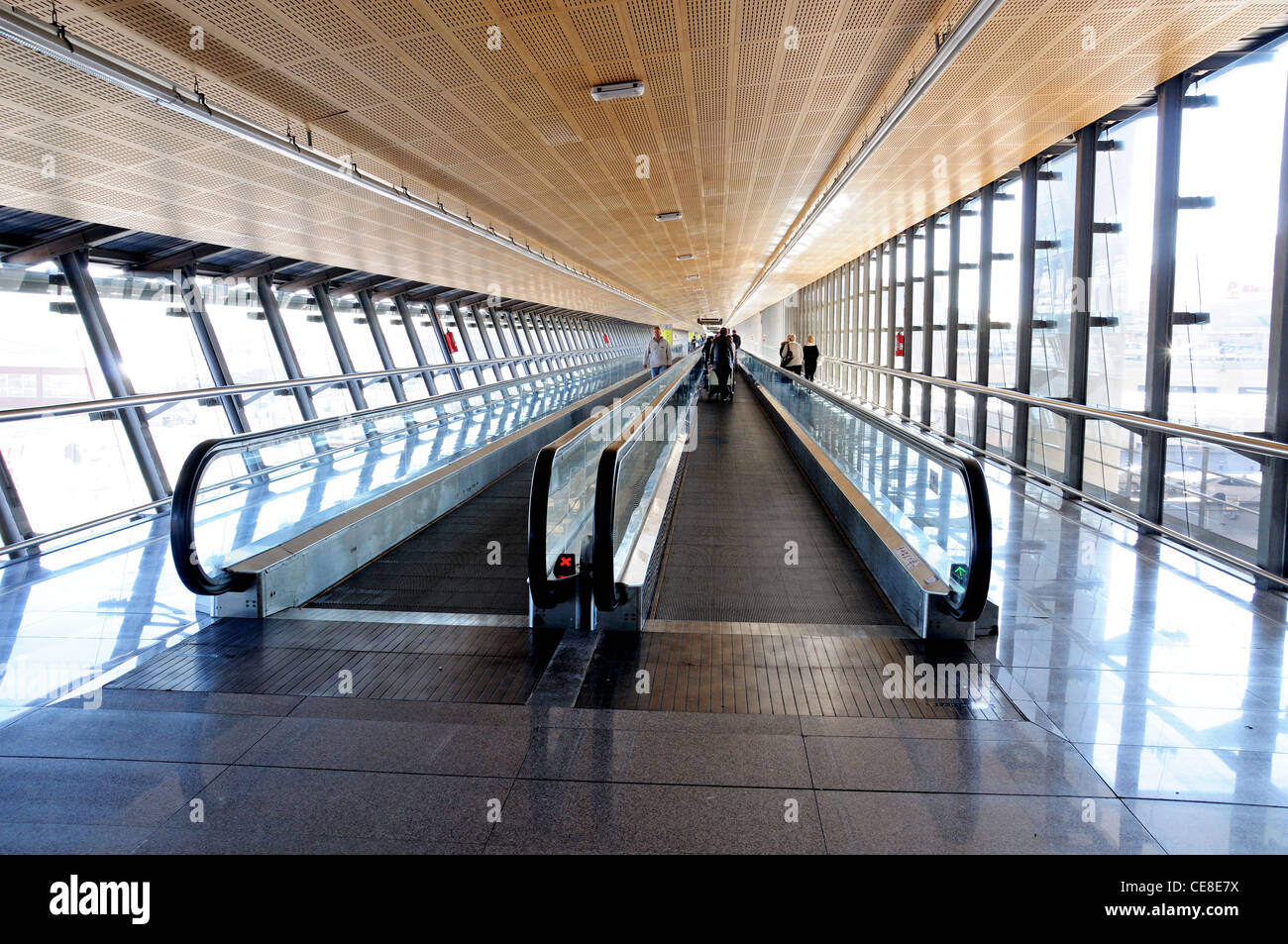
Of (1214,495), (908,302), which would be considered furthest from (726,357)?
(1214,495)

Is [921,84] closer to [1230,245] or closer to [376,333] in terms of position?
[1230,245]

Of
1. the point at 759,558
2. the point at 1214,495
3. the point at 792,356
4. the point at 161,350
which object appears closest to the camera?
the point at 759,558

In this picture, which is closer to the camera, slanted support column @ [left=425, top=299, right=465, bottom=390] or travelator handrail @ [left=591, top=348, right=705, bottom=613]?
travelator handrail @ [left=591, top=348, right=705, bottom=613]

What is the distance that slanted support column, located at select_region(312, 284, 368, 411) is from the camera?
54.6ft

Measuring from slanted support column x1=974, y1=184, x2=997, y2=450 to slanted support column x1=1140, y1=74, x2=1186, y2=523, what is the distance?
4.29 m

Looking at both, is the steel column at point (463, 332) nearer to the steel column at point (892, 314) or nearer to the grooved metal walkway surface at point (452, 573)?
the steel column at point (892, 314)

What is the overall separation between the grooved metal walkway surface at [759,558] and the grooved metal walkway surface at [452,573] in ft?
3.59

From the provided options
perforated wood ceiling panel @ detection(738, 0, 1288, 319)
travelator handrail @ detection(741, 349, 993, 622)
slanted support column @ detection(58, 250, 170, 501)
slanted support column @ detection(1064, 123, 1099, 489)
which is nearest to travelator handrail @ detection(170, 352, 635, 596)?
travelator handrail @ detection(741, 349, 993, 622)

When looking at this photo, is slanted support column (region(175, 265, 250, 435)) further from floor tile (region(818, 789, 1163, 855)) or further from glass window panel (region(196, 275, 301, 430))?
floor tile (region(818, 789, 1163, 855))

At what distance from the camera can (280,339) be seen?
568 inches

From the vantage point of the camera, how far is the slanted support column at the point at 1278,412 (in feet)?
17.1

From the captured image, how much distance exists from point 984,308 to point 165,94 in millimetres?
10606
